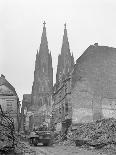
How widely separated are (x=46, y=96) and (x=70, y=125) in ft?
153

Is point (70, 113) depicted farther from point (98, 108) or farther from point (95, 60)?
point (95, 60)

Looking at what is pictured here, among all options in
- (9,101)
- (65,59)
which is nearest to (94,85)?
(9,101)

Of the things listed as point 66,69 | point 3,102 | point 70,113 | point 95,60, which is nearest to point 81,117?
point 70,113

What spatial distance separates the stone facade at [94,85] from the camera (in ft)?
125

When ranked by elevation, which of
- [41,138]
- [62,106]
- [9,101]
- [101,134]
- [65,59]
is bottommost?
[41,138]

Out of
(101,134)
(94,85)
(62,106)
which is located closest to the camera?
(101,134)

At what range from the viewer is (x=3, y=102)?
57750mm

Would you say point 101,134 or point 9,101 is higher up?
point 9,101

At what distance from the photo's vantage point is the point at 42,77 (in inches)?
3278

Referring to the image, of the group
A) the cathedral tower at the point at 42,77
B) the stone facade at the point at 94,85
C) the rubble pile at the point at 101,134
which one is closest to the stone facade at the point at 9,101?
the stone facade at the point at 94,85

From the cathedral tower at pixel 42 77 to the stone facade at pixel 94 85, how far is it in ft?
138

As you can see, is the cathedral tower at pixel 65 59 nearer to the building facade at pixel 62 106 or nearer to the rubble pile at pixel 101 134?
the building facade at pixel 62 106

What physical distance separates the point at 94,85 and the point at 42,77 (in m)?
44.4

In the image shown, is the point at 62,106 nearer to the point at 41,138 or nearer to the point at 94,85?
the point at 94,85
